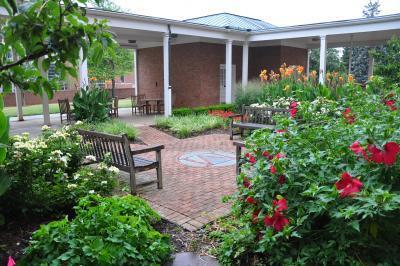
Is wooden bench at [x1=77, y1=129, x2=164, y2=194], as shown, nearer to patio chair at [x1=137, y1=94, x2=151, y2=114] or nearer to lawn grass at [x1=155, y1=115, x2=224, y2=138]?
lawn grass at [x1=155, y1=115, x2=224, y2=138]

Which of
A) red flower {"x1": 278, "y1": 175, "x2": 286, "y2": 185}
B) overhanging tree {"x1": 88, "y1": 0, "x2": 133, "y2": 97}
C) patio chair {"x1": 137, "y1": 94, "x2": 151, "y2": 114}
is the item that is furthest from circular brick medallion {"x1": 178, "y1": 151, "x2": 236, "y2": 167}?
overhanging tree {"x1": 88, "y1": 0, "x2": 133, "y2": 97}

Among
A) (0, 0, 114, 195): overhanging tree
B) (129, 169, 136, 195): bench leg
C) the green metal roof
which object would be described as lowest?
(129, 169, 136, 195): bench leg

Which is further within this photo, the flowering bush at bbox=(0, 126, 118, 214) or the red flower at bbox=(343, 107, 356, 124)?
the flowering bush at bbox=(0, 126, 118, 214)

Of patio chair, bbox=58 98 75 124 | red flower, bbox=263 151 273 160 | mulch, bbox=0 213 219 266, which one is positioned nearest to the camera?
red flower, bbox=263 151 273 160

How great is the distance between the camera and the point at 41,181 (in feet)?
12.1

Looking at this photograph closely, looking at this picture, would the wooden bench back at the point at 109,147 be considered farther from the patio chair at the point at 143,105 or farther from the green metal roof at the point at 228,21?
the green metal roof at the point at 228,21

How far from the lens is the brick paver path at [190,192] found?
3.99 meters

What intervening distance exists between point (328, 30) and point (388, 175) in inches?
512

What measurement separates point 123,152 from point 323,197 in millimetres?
3238

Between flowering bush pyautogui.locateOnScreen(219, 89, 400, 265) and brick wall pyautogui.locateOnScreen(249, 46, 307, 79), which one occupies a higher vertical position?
brick wall pyautogui.locateOnScreen(249, 46, 307, 79)

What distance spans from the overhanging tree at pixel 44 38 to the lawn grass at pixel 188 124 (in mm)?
8231

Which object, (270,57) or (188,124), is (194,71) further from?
(188,124)

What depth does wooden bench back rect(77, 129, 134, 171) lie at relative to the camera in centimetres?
471

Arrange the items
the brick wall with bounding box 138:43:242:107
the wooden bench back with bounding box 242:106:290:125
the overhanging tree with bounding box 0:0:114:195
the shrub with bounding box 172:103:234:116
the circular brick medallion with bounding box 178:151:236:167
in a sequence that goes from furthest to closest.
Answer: the brick wall with bounding box 138:43:242:107 → the shrub with bounding box 172:103:234:116 → the wooden bench back with bounding box 242:106:290:125 → the circular brick medallion with bounding box 178:151:236:167 → the overhanging tree with bounding box 0:0:114:195
